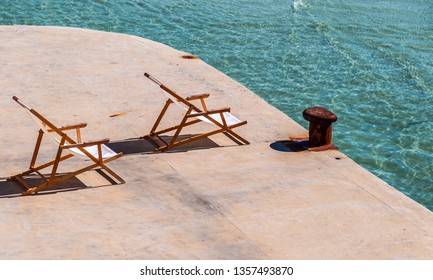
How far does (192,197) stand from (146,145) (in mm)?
2066

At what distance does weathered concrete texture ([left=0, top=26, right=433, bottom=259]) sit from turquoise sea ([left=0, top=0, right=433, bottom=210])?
2.27 m

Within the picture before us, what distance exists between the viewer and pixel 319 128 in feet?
42.0

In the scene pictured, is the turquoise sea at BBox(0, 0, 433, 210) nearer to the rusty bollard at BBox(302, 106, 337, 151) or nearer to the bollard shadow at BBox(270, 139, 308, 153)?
the rusty bollard at BBox(302, 106, 337, 151)

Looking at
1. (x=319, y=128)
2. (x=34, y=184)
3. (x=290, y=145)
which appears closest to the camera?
(x=34, y=184)

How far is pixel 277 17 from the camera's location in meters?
25.6

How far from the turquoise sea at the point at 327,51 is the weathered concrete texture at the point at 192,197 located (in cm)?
227

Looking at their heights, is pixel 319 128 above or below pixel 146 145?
above

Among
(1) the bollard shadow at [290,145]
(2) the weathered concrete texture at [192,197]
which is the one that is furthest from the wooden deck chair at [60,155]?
(1) the bollard shadow at [290,145]

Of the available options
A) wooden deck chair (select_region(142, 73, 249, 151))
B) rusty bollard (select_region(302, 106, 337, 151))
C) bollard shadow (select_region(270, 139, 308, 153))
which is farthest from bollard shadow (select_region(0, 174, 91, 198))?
rusty bollard (select_region(302, 106, 337, 151))

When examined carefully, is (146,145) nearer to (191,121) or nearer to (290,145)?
(191,121)

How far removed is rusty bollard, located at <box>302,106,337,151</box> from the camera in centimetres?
1277

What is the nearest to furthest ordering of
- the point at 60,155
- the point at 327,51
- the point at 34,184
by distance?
the point at 60,155 < the point at 34,184 < the point at 327,51

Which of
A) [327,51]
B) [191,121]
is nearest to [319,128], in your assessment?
[191,121]
